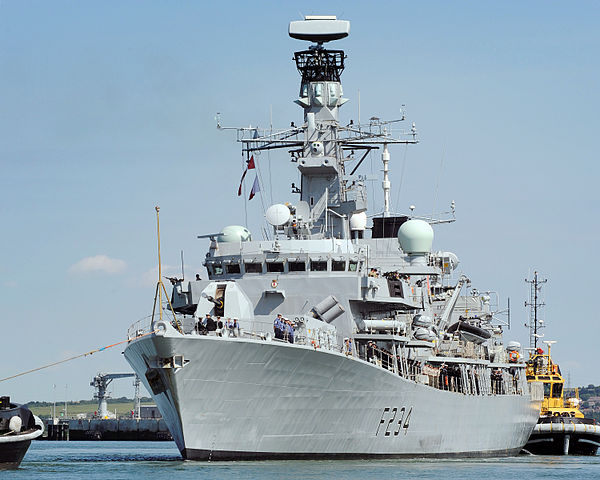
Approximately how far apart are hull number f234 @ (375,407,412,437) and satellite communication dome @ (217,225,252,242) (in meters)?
8.56

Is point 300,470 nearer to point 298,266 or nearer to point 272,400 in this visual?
point 272,400

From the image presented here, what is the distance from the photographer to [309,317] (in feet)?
105

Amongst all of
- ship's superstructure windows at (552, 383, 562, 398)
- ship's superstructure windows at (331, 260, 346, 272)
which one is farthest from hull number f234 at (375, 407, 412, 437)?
ship's superstructure windows at (552, 383, 562, 398)

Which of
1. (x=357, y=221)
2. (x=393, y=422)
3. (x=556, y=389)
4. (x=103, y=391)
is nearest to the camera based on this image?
(x=393, y=422)

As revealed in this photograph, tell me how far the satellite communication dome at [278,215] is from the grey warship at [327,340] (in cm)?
5

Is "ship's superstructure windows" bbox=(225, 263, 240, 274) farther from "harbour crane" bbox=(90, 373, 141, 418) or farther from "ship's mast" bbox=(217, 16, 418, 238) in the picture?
"harbour crane" bbox=(90, 373, 141, 418)

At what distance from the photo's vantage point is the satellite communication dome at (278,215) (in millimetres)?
37219

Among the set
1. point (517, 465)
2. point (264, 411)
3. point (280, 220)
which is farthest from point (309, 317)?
point (517, 465)

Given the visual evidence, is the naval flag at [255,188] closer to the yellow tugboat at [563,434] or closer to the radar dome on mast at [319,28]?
the radar dome on mast at [319,28]

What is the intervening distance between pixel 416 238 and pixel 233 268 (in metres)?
8.42

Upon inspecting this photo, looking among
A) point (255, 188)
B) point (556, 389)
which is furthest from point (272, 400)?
point (556, 389)

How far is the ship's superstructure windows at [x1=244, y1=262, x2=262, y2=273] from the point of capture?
35625 millimetres

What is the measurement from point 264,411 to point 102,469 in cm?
613

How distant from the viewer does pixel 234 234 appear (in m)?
39.1
